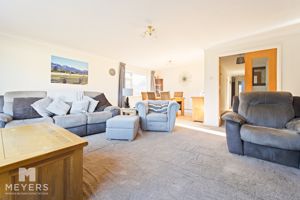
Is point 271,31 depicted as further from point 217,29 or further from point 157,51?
point 157,51

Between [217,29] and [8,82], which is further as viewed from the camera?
[8,82]

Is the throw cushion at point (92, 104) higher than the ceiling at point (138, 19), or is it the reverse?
the ceiling at point (138, 19)

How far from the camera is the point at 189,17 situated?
97.5 inches

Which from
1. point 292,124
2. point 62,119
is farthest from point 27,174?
point 292,124

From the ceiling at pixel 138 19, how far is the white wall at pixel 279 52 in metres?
0.35

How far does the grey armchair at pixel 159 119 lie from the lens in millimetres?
3318

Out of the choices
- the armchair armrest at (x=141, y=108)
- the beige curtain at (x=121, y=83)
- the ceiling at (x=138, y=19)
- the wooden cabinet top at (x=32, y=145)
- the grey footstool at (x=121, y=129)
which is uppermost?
the ceiling at (x=138, y=19)

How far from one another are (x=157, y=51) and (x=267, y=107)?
3.21 meters

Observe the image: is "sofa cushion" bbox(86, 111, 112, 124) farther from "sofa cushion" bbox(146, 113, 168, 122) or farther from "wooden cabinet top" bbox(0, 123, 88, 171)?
"wooden cabinet top" bbox(0, 123, 88, 171)

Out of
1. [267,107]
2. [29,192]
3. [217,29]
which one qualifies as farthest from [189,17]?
[29,192]

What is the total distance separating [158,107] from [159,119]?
16.9 inches

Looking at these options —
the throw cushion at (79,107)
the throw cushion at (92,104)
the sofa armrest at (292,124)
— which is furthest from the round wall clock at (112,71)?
the sofa armrest at (292,124)

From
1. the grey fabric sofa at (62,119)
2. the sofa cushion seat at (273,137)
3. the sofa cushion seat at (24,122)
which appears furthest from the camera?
the grey fabric sofa at (62,119)

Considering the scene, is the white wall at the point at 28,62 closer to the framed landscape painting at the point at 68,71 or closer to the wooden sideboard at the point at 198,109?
the framed landscape painting at the point at 68,71
